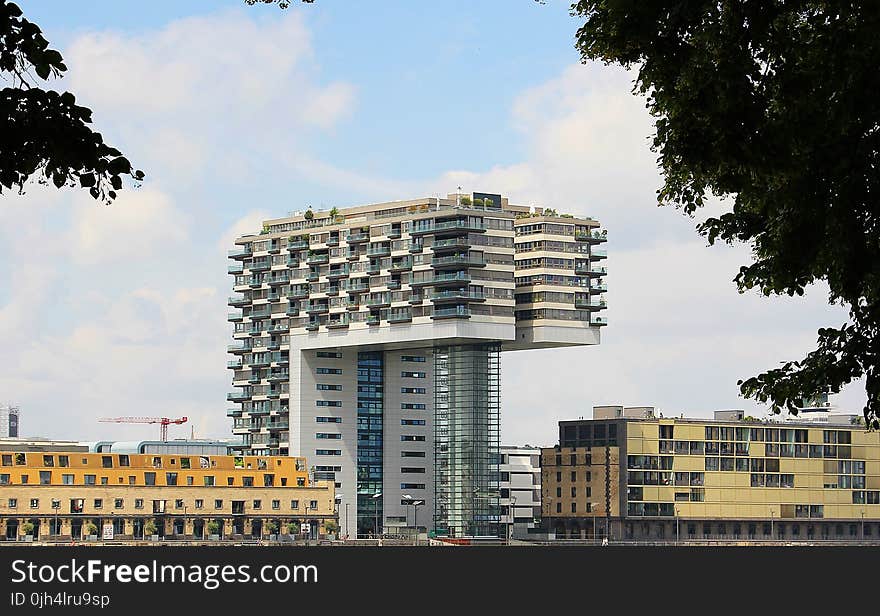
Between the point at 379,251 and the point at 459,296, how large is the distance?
A: 13231 millimetres

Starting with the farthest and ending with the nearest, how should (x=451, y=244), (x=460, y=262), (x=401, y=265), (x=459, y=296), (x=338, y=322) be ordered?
(x=338, y=322)
(x=401, y=265)
(x=451, y=244)
(x=460, y=262)
(x=459, y=296)

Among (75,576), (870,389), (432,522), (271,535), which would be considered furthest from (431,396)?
(870,389)

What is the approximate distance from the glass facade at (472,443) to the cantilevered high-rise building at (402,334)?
161 mm

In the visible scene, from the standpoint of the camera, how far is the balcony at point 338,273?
187875mm

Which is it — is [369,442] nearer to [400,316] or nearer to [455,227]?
[400,316]

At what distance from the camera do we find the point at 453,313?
177 metres

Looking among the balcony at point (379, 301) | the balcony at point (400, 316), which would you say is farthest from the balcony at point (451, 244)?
the balcony at point (379, 301)

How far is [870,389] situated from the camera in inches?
778

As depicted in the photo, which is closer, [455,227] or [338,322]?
[455,227]

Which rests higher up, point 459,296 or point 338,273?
point 338,273

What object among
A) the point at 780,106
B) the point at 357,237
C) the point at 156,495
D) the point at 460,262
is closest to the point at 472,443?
the point at 460,262

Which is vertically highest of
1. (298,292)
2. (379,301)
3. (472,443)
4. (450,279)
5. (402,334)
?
(450,279)

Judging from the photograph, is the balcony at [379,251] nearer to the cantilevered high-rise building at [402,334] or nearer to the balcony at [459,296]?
the cantilevered high-rise building at [402,334]

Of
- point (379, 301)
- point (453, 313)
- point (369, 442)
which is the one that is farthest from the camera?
point (369, 442)
